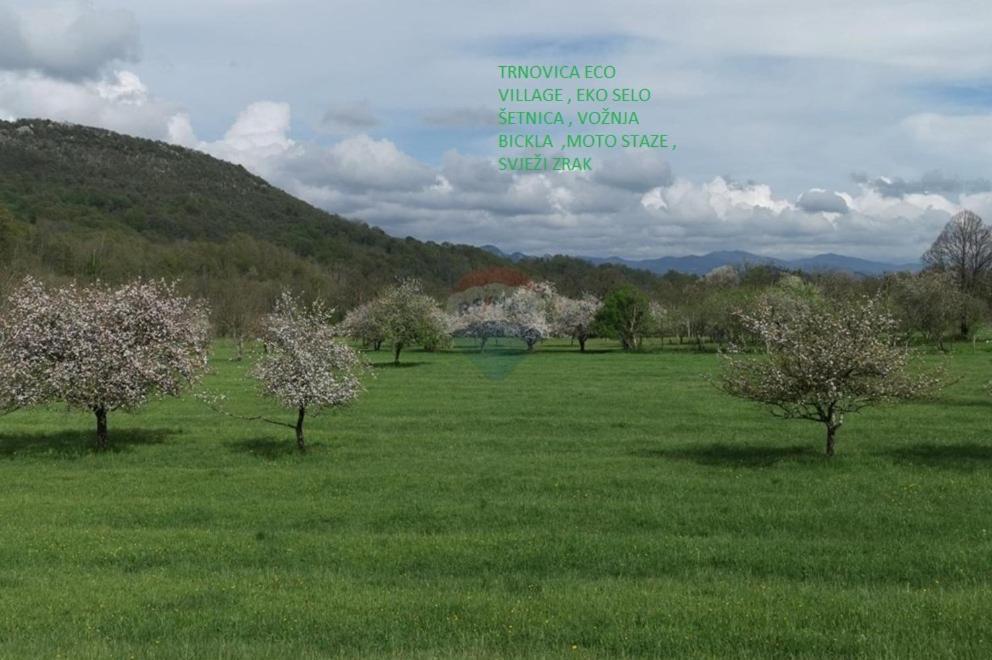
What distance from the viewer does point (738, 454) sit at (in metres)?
22.1

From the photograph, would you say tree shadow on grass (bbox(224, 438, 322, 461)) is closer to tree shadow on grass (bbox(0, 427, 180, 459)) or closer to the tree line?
the tree line

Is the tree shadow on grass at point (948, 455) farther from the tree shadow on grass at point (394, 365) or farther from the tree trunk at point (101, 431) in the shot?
the tree shadow on grass at point (394, 365)

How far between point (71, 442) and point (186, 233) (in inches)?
4662

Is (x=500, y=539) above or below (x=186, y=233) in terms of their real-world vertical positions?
below

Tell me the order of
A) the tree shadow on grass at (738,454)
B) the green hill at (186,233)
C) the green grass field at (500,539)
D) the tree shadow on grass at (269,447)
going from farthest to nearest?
the green hill at (186,233)
the tree shadow on grass at (269,447)
the tree shadow on grass at (738,454)
the green grass field at (500,539)

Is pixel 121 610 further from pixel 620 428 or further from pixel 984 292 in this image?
pixel 984 292

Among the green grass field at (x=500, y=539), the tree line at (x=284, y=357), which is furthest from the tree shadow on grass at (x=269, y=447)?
the tree line at (x=284, y=357)

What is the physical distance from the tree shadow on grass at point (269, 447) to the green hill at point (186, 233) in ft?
161

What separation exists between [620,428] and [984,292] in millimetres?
80218

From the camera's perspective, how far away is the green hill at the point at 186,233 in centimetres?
9200

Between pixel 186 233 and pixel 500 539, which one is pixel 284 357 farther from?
pixel 186 233

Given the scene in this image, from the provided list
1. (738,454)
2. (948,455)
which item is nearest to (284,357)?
(738,454)

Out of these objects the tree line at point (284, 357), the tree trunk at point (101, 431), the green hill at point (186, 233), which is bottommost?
the tree trunk at point (101, 431)

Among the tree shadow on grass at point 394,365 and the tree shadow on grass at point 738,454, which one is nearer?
the tree shadow on grass at point 738,454
